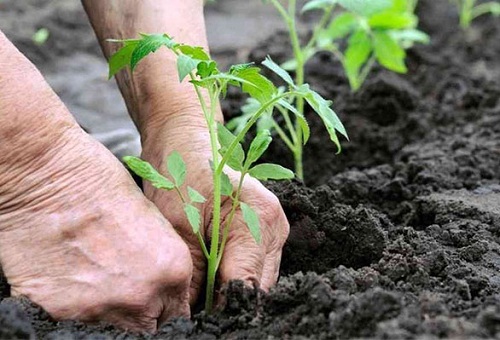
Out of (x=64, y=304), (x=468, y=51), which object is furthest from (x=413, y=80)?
(x=64, y=304)

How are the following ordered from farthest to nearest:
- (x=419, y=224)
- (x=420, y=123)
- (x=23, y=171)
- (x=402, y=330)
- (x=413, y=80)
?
(x=413, y=80)
(x=420, y=123)
(x=419, y=224)
(x=23, y=171)
(x=402, y=330)

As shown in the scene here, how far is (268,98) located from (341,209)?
0.41m

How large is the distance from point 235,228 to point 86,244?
311 mm

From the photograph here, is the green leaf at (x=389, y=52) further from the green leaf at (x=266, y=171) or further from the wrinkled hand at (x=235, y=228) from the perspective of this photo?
the green leaf at (x=266, y=171)

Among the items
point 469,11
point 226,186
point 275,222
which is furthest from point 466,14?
point 226,186

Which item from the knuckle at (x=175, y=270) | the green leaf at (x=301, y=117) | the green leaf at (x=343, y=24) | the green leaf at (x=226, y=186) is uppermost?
the green leaf at (x=343, y=24)

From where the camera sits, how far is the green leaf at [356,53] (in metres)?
3.07

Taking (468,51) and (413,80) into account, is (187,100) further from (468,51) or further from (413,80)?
(468,51)

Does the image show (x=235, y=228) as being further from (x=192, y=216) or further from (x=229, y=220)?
(x=192, y=216)

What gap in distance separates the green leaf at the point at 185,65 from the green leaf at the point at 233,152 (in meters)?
0.17

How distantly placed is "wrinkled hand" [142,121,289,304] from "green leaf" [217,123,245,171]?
126mm

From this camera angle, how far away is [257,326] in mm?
1514

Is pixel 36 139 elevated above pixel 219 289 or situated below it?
above

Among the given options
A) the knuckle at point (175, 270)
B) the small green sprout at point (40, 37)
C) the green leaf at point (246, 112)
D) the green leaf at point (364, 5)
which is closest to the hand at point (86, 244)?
the knuckle at point (175, 270)
